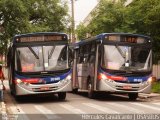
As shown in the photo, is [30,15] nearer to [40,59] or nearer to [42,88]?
[40,59]

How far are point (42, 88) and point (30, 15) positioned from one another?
86.6 feet

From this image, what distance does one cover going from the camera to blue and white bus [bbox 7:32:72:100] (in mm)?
21062

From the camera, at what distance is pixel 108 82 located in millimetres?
21781

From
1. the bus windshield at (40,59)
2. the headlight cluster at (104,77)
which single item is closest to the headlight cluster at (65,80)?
the bus windshield at (40,59)

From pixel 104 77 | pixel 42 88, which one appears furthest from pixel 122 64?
pixel 42 88

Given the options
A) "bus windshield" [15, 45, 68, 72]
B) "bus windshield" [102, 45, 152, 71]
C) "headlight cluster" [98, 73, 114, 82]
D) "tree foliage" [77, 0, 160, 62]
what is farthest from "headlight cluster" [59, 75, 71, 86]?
"tree foliage" [77, 0, 160, 62]

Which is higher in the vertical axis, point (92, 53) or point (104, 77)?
point (92, 53)

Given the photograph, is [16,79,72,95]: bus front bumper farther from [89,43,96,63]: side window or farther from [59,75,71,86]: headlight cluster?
[89,43,96,63]: side window

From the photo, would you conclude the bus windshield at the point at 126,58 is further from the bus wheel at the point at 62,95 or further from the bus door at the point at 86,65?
the bus wheel at the point at 62,95

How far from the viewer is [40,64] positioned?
21.2 meters

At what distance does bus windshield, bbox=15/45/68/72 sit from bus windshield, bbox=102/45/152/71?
1.93 meters

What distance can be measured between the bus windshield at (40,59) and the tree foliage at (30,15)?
1610 cm

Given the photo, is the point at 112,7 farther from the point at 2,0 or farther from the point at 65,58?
the point at 65,58

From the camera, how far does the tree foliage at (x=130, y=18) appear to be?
100 ft
